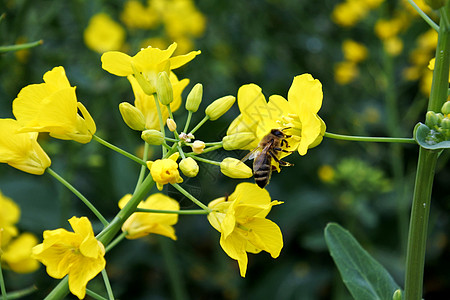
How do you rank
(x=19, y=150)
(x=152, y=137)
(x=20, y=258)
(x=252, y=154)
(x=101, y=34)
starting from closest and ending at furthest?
1. (x=152, y=137)
2. (x=19, y=150)
3. (x=252, y=154)
4. (x=20, y=258)
5. (x=101, y=34)

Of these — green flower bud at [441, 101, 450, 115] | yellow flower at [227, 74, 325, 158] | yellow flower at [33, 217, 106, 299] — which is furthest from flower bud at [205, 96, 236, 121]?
green flower bud at [441, 101, 450, 115]

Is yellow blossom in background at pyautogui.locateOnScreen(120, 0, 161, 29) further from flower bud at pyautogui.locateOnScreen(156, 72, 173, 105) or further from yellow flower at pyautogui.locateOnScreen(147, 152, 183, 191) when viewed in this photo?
yellow flower at pyautogui.locateOnScreen(147, 152, 183, 191)

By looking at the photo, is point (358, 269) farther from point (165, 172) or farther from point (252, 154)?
point (165, 172)

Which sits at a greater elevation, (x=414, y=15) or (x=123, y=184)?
(x=414, y=15)

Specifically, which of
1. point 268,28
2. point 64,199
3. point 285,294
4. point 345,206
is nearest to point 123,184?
point 64,199

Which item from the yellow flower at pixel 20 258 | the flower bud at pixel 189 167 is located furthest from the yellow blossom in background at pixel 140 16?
the flower bud at pixel 189 167

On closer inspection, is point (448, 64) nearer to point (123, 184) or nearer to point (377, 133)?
point (123, 184)

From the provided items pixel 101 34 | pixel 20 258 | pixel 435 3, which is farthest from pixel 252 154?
pixel 101 34
